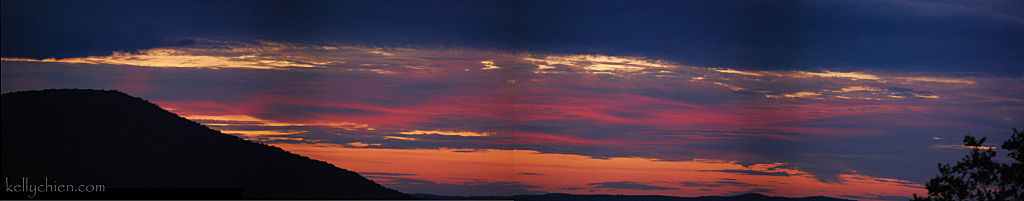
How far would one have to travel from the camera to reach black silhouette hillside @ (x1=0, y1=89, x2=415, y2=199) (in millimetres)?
26516

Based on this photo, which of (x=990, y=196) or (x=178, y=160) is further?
(x=178, y=160)

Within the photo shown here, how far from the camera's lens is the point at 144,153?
29375 millimetres

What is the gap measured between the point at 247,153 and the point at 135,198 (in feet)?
32.4

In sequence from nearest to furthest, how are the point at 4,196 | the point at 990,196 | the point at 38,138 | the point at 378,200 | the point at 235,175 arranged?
the point at 990,196 → the point at 4,196 → the point at 38,138 → the point at 235,175 → the point at 378,200

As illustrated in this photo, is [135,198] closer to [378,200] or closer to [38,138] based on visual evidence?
[38,138]

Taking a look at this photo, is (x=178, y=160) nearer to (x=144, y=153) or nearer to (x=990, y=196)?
(x=144, y=153)

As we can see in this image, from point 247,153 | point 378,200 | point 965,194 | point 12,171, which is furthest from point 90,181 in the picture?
point 965,194

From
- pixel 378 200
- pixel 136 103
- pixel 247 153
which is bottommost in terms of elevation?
pixel 378 200

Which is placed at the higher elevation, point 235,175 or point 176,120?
point 176,120

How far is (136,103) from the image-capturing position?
34406 mm

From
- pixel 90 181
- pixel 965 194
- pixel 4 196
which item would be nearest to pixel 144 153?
pixel 90 181

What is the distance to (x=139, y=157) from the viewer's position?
94.6 feet

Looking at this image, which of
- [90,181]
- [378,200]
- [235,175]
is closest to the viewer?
[90,181]

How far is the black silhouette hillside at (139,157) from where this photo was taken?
2652cm
